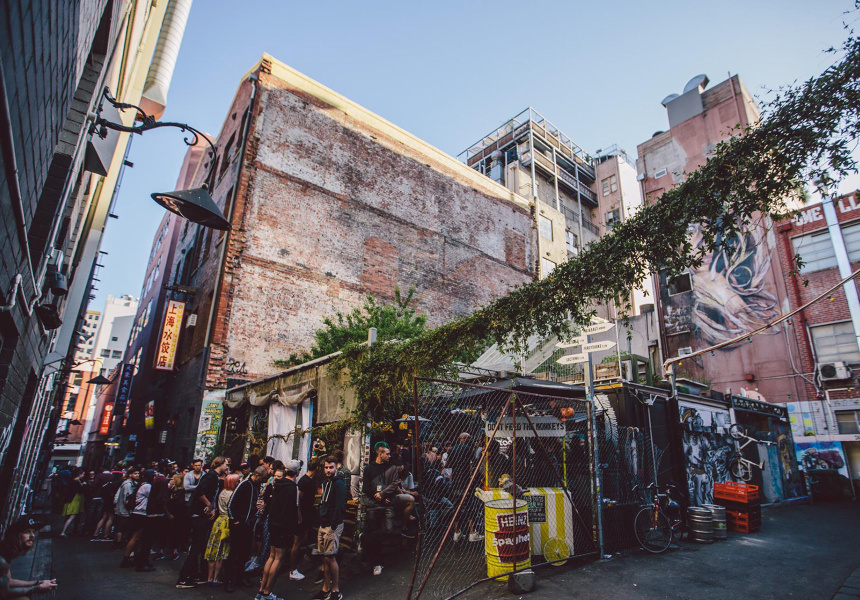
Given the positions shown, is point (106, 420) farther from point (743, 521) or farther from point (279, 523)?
point (743, 521)

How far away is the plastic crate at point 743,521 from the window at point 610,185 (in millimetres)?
31063

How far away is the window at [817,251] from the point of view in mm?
19809

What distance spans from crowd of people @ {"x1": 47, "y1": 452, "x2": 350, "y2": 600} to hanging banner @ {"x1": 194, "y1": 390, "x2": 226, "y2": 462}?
392 centimetres

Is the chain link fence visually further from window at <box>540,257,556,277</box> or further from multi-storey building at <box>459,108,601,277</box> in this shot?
multi-storey building at <box>459,108,601,277</box>

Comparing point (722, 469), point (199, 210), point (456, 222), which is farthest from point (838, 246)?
point (199, 210)

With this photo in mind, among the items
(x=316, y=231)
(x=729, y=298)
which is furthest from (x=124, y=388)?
(x=729, y=298)

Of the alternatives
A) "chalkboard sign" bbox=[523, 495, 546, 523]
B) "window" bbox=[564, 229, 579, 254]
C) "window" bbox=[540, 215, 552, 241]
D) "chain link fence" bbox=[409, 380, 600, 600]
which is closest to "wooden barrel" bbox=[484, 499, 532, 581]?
"chain link fence" bbox=[409, 380, 600, 600]

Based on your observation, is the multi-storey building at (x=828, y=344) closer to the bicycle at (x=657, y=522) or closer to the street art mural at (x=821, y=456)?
the street art mural at (x=821, y=456)

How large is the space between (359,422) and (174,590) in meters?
3.93

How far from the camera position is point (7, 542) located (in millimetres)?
4422

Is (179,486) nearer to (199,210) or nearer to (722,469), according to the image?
(199,210)

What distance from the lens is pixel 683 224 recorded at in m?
6.56

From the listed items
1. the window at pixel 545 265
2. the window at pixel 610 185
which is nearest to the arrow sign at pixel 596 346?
the window at pixel 545 265

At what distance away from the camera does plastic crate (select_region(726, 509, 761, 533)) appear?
9.66 meters
